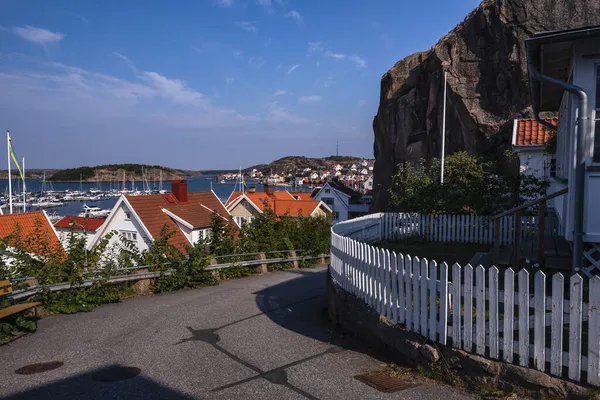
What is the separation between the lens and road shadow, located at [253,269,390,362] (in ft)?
25.8

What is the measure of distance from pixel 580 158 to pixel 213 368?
19.9 feet

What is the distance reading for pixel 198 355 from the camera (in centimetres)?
731

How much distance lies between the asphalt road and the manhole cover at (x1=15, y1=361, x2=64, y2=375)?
0.12 m

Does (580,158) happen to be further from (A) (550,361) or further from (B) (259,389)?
(B) (259,389)

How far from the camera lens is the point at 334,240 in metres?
9.93

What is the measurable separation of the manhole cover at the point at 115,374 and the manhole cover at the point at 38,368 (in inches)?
31.5

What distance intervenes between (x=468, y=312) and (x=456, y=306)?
0.19 m

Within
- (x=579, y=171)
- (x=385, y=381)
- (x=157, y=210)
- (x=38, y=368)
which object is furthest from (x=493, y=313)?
(x=157, y=210)

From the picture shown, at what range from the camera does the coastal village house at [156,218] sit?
2802 cm

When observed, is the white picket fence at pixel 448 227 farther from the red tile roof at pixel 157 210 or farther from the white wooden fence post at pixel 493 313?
the red tile roof at pixel 157 210

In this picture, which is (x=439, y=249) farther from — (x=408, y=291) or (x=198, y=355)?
(x=198, y=355)

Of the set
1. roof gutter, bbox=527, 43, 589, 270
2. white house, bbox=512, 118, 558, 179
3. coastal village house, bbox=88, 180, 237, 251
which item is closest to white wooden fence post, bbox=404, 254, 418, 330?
roof gutter, bbox=527, 43, 589, 270

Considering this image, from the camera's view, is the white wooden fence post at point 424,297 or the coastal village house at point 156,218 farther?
the coastal village house at point 156,218

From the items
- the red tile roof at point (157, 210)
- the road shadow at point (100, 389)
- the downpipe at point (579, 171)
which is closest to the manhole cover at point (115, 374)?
the road shadow at point (100, 389)
